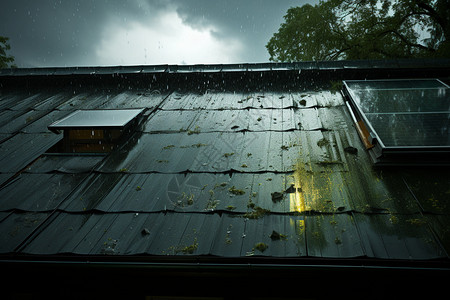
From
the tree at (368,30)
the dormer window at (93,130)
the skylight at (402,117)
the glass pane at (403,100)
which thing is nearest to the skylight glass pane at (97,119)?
the dormer window at (93,130)

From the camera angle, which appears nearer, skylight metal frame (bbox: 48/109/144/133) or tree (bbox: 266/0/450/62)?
skylight metal frame (bbox: 48/109/144/133)

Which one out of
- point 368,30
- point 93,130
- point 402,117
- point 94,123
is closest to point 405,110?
point 402,117

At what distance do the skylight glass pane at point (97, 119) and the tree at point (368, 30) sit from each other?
12.9 metres

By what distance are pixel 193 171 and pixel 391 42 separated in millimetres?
15398

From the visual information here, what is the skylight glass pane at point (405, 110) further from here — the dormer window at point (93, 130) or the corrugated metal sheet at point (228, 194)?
the dormer window at point (93, 130)

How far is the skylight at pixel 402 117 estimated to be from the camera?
12.1ft

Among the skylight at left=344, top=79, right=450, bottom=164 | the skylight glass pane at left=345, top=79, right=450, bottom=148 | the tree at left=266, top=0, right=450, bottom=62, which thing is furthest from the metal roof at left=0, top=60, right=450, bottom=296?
the tree at left=266, top=0, right=450, bottom=62

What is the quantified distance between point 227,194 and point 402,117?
292 cm

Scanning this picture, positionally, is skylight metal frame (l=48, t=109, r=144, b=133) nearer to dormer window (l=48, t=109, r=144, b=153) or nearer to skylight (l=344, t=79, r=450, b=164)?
dormer window (l=48, t=109, r=144, b=153)

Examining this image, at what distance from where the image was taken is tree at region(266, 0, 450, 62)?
14688 millimetres

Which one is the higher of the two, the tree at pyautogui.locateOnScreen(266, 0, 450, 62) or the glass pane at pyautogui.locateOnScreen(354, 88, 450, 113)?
the tree at pyautogui.locateOnScreen(266, 0, 450, 62)

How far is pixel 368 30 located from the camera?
14945 mm

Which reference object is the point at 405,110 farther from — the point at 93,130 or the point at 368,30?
the point at 368,30

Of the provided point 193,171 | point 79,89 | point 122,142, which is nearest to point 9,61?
point 79,89
